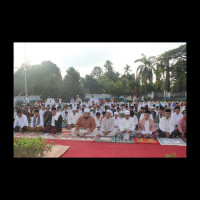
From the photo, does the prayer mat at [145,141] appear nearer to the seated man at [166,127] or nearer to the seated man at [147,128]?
the seated man at [147,128]

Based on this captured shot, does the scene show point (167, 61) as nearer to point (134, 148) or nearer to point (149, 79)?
point (149, 79)

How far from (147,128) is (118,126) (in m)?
0.90

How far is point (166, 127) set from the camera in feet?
14.7

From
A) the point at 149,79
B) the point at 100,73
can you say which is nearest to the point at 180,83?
the point at 149,79

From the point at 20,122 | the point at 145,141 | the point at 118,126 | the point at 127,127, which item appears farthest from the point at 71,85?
the point at 145,141

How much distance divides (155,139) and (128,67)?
720 inches

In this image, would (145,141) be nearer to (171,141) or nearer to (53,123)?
(171,141)

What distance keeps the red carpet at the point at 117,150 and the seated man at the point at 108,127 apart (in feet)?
2.17

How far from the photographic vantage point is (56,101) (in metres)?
8.47

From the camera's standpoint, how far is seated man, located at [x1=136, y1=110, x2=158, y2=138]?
4363 millimetres

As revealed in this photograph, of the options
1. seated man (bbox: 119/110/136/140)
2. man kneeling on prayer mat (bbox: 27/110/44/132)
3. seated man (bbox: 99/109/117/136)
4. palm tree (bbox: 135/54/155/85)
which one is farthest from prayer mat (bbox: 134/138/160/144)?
palm tree (bbox: 135/54/155/85)

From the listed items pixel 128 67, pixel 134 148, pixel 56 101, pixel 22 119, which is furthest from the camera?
pixel 128 67

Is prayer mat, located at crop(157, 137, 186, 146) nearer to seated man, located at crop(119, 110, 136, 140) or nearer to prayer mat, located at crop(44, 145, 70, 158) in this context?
seated man, located at crop(119, 110, 136, 140)

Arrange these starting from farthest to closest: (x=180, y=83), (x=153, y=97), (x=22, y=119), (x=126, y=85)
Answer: (x=126, y=85), (x=153, y=97), (x=180, y=83), (x=22, y=119)
